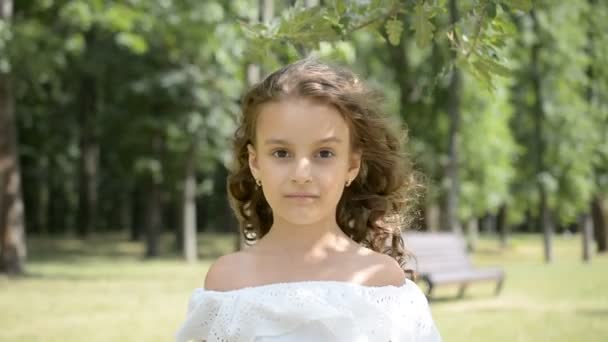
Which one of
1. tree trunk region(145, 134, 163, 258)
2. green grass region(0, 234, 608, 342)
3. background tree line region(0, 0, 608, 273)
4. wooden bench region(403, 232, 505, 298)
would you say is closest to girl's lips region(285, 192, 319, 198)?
green grass region(0, 234, 608, 342)

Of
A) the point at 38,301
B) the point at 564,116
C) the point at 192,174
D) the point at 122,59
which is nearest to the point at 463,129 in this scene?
the point at 564,116

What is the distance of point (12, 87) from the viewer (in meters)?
16.5

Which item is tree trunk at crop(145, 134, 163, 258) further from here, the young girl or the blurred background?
the young girl

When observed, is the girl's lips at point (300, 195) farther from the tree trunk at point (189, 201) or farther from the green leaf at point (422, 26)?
the tree trunk at point (189, 201)

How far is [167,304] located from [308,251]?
30.7ft

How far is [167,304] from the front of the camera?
1166 cm

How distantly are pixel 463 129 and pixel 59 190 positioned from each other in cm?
2231

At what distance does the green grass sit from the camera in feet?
29.1

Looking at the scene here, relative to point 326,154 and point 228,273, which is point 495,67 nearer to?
point 326,154

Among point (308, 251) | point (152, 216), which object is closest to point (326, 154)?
point (308, 251)

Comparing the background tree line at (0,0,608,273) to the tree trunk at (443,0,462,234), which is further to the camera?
the tree trunk at (443,0,462,234)

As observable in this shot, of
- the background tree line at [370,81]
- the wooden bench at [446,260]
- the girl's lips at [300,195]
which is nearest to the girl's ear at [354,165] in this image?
the girl's lips at [300,195]

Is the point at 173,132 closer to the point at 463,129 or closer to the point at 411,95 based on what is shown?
the point at 411,95

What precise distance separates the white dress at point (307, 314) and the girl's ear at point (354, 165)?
0.38m
